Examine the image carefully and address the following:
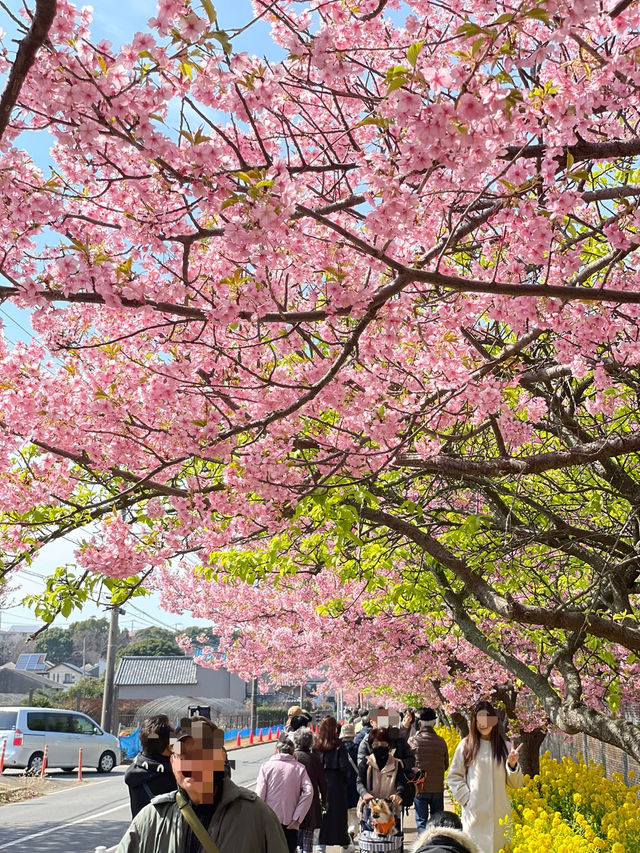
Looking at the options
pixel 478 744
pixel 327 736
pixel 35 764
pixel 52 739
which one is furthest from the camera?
pixel 52 739

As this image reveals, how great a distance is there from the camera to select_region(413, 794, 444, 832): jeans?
10.3m

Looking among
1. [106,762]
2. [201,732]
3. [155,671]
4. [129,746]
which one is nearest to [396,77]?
[201,732]

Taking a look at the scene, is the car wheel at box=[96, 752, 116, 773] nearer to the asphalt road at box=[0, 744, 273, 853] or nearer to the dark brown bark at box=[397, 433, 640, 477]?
the asphalt road at box=[0, 744, 273, 853]

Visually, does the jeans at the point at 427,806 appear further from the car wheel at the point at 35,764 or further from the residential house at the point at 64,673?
the residential house at the point at 64,673

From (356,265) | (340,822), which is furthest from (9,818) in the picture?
(356,265)

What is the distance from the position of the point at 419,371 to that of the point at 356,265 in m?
1.72

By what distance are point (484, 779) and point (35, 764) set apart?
19.0 meters

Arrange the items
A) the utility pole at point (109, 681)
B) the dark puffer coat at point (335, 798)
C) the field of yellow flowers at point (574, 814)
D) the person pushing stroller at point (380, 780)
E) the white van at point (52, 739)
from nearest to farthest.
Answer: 1. the field of yellow flowers at point (574, 814)
2. the person pushing stroller at point (380, 780)
3. the dark puffer coat at point (335, 798)
4. the white van at point (52, 739)
5. the utility pole at point (109, 681)

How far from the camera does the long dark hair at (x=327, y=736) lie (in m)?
9.73

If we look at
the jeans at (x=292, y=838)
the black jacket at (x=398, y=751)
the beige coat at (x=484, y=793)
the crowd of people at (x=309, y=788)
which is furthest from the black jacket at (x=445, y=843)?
the black jacket at (x=398, y=751)

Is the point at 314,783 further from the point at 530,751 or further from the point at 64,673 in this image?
the point at 64,673

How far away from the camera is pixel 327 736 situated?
32.1 feet

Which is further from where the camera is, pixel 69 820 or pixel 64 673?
pixel 64 673

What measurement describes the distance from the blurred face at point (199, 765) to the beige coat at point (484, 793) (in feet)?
13.5
